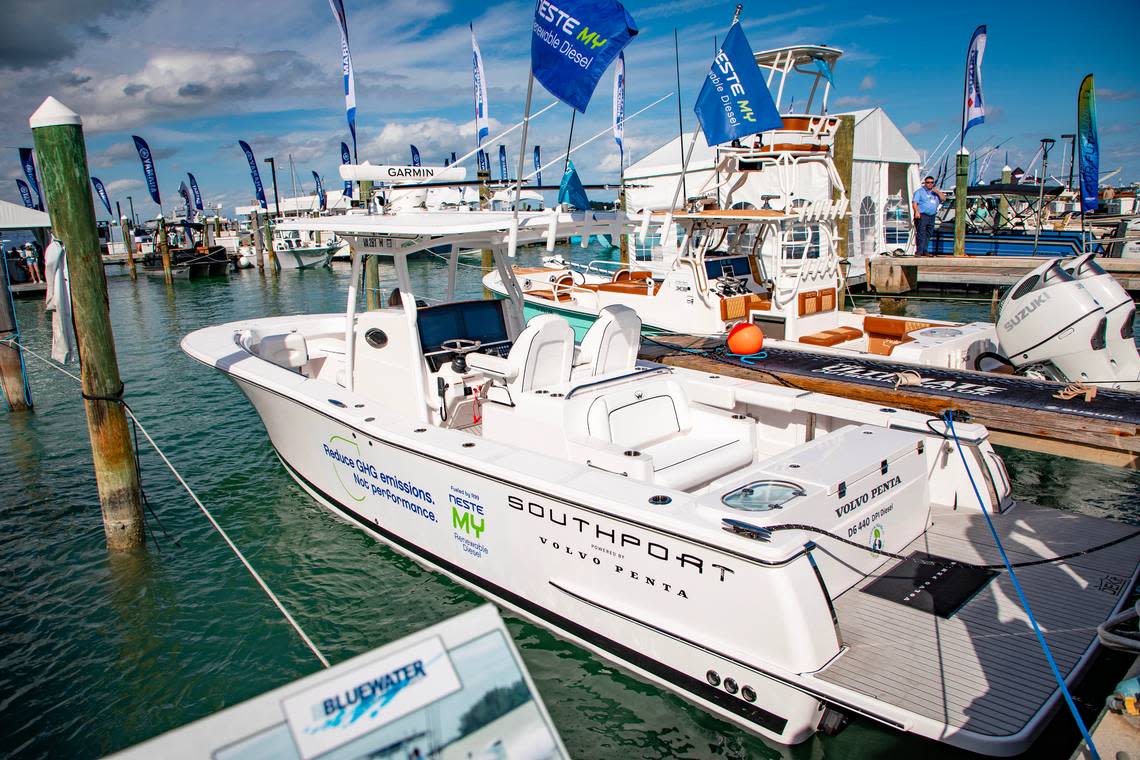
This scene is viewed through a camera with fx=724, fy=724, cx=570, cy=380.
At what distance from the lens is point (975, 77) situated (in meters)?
18.3

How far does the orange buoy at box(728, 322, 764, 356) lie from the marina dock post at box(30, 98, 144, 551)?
6.29 metres

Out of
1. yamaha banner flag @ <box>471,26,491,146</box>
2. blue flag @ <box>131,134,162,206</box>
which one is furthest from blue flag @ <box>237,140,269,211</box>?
yamaha banner flag @ <box>471,26,491,146</box>

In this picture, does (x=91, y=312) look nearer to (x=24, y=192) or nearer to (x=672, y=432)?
(x=672, y=432)

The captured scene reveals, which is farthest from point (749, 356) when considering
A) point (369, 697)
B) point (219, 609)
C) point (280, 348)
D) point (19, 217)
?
point (19, 217)

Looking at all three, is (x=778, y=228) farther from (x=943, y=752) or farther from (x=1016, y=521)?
(x=943, y=752)

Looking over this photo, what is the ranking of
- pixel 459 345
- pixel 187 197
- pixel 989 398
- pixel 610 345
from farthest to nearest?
pixel 187 197
pixel 989 398
pixel 459 345
pixel 610 345

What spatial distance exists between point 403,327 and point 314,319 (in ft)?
12.5

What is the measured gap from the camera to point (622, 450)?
493cm

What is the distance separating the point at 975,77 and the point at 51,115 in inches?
783

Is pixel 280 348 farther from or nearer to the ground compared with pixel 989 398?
farther from the ground

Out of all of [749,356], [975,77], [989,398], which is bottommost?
[989,398]

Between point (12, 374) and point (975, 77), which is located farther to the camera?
point (975, 77)

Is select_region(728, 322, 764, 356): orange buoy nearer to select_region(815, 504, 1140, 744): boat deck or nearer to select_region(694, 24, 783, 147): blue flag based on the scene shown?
select_region(694, 24, 783, 147): blue flag

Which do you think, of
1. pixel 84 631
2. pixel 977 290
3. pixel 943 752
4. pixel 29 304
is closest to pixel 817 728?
pixel 943 752
